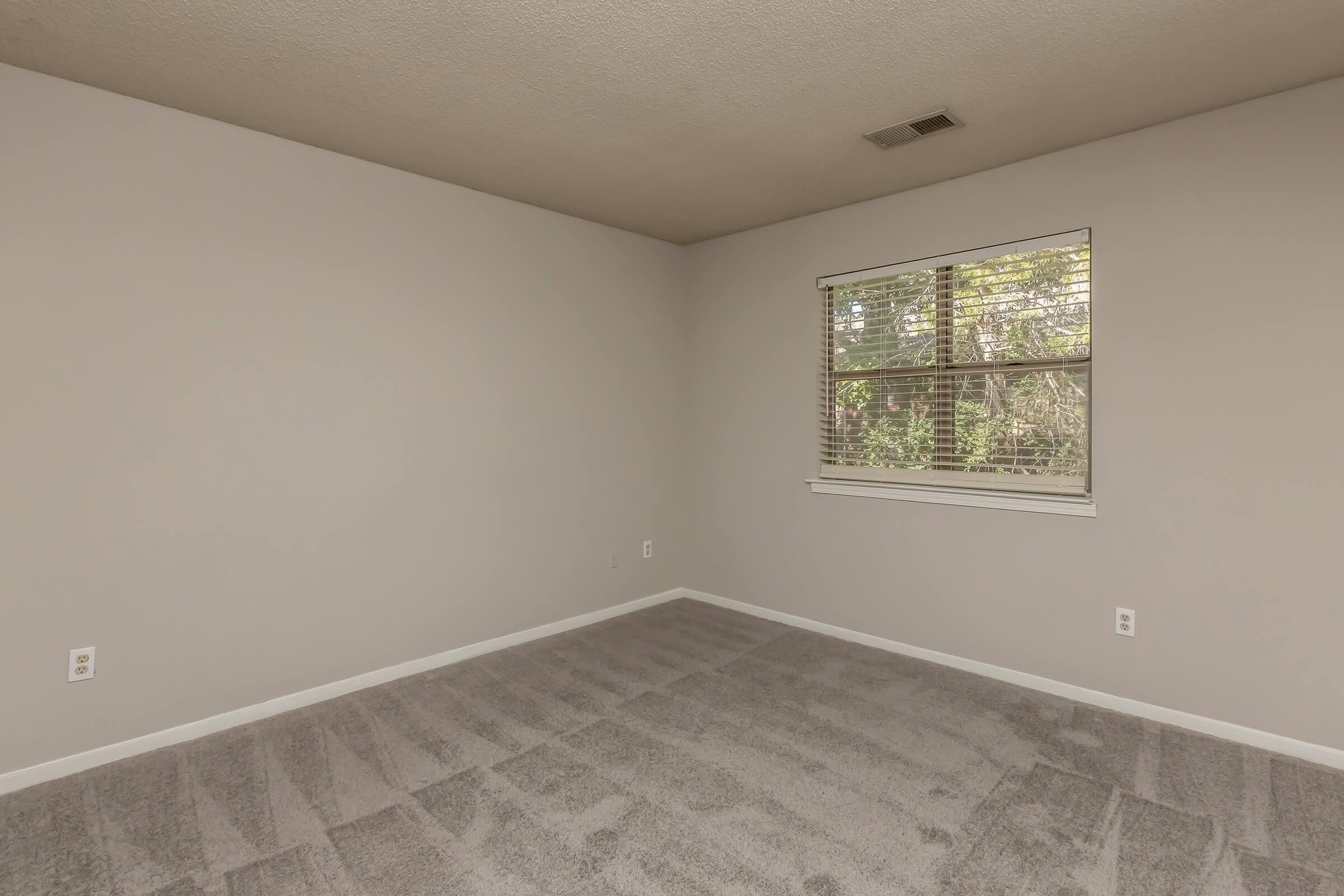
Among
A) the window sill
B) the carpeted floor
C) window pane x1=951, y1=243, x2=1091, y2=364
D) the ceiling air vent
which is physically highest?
the ceiling air vent

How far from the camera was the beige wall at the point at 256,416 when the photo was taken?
2400mm

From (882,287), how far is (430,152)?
8.01 ft

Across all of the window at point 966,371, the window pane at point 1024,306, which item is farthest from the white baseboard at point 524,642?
the window pane at point 1024,306

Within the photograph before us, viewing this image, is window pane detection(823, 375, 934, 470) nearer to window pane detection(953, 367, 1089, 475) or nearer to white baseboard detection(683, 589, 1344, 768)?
window pane detection(953, 367, 1089, 475)

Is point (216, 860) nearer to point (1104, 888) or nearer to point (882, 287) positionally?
point (1104, 888)

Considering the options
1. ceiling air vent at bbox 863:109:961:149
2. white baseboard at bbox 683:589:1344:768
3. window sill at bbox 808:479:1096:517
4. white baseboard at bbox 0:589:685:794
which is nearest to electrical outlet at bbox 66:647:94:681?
white baseboard at bbox 0:589:685:794

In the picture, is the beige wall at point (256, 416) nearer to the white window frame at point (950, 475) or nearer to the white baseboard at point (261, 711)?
the white baseboard at point (261, 711)

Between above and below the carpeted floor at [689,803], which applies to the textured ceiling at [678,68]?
above

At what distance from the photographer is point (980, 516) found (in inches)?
132

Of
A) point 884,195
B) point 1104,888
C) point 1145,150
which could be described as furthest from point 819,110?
point 1104,888

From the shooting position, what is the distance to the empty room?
2049mm

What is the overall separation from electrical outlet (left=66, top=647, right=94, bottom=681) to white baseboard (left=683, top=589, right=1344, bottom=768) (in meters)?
3.30

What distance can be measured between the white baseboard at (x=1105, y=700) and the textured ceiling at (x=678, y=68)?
2.45 metres

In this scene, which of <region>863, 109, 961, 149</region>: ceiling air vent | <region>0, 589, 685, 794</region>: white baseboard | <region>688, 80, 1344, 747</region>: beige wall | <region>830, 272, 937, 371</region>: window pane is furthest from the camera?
<region>830, 272, 937, 371</region>: window pane
